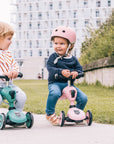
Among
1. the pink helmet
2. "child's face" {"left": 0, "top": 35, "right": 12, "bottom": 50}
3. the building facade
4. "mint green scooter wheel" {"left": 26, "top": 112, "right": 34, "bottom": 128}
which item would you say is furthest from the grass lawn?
the building facade

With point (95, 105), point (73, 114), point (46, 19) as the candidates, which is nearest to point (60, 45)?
point (73, 114)

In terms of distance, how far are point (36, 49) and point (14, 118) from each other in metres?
77.2

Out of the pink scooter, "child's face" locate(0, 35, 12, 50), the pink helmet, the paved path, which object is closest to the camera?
the paved path

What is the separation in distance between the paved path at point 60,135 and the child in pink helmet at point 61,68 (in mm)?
341

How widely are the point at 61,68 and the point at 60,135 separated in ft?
4.47

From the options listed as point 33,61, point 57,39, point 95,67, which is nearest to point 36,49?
point 33,61

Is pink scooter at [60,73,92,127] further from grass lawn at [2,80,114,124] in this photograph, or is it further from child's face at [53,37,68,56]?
child's face at [53,37,68,56]

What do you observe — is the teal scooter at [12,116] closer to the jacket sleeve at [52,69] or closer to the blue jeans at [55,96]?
the blue jeans at [55,96]

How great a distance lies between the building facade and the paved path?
75.9 metres

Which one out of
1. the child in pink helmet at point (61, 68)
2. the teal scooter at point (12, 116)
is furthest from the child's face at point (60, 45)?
the teal scooter at point (12, 116)

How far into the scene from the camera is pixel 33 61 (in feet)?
266

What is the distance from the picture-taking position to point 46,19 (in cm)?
8206

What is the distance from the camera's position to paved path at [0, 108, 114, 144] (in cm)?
349

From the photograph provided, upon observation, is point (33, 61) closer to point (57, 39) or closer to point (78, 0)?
point (78, 0)
